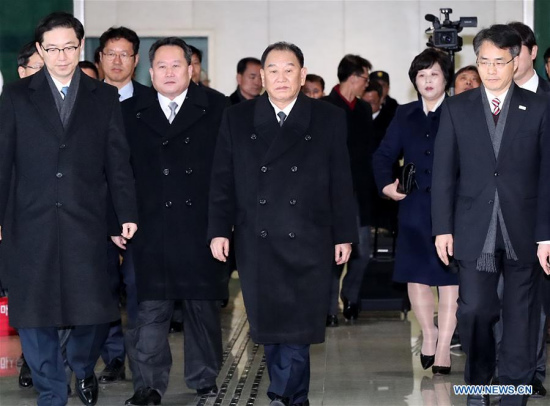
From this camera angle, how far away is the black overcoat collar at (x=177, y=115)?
20.5 ft

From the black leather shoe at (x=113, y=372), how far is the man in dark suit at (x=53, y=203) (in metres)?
1.14

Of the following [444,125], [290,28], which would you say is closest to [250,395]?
[444,125]

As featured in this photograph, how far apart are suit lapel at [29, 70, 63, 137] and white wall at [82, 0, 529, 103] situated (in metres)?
10.3

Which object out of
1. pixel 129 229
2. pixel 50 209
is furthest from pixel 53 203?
pixel 129 229

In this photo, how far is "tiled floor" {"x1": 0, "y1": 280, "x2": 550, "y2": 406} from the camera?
6.38 meters

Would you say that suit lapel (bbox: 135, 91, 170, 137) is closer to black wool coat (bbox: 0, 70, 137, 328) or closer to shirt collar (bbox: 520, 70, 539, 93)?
black wool coat (bbox: 0, 70, 137, 328)

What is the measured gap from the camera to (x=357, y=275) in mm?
9242

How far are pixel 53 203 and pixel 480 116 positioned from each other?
204cm

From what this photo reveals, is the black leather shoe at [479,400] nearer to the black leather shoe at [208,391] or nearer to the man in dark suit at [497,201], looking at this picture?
the man in dark suit at [497,201]

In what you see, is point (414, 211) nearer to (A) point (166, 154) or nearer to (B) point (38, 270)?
(A) point (166, 154)

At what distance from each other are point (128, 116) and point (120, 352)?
149 centimetres

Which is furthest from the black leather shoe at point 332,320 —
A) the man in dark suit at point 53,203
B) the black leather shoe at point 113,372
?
the man in dark suit at point 53,203

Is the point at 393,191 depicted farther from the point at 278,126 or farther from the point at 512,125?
the point at 512,125

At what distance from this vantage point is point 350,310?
9.24 m
